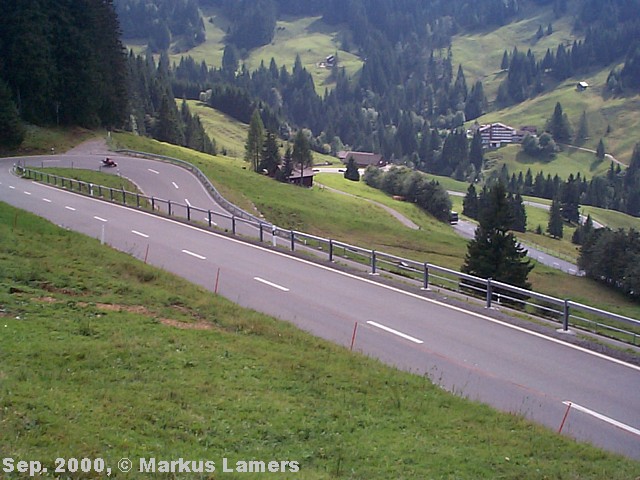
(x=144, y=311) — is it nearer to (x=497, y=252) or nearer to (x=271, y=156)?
(x=497, y=252)

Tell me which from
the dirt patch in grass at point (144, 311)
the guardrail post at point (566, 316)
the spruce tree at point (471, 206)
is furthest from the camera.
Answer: the spruce tree at point (471, 206)

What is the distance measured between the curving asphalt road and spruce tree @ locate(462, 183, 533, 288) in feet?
63.6

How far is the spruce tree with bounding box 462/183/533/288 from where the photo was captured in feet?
138

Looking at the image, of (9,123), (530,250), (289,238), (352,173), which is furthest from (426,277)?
(352,173)

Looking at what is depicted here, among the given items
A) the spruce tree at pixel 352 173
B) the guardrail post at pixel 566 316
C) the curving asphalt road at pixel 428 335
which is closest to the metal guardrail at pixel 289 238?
the curving asphalt road at pixel 428 335

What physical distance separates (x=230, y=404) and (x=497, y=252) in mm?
36319

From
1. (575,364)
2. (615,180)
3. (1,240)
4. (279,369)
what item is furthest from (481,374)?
(615,180)

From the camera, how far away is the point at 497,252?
4353 centimetres

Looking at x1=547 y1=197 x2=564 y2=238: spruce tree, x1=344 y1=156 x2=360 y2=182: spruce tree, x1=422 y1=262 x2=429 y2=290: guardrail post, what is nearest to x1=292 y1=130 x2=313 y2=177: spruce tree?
x1=344 y1=156 x2=360 y2=182: spruce tree

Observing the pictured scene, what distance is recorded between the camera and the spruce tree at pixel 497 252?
42.2m

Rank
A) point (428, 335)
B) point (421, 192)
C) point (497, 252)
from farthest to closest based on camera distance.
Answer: point (421, 192)
point (497, 252)
point (428, 335)

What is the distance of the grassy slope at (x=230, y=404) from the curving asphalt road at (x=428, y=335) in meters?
1.58

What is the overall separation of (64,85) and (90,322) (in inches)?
2751

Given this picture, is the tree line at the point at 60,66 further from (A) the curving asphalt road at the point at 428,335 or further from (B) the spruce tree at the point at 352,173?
(B) the spruce tree at the point at 352,173
